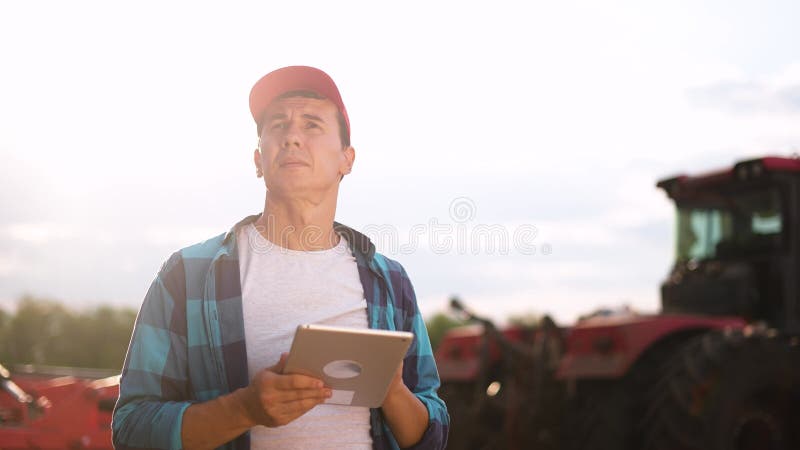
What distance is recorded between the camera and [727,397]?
5035 mm

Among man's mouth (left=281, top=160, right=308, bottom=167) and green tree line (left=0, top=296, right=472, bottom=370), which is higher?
man's mouth (left=281, top=160, right=308, bottom=167)

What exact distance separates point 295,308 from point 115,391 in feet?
11.3

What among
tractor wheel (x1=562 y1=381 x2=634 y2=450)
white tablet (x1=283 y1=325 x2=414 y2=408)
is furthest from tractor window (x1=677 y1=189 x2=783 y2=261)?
white tablet (x1=283 y1=325 x2=414 y2=408)

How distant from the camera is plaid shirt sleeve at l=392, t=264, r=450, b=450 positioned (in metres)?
2.05

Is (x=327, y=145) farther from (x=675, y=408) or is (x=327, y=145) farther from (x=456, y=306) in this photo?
(x=456, y=306)

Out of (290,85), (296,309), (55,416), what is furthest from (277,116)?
(55,416)

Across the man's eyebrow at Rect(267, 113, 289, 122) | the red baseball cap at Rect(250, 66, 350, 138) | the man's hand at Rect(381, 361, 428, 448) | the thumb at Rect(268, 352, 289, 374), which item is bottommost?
the man's hand at Rect(381, 361, 428, 448)

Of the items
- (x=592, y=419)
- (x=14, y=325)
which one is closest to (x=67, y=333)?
(x=14, y=325)

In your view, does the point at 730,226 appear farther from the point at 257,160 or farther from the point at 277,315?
the point at 277,315

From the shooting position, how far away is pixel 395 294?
210cm

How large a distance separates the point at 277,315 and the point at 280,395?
0.28m

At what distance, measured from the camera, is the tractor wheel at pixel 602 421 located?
5.20 metres

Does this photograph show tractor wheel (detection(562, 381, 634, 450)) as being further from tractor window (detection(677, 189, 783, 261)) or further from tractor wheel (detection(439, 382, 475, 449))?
tractor window (detection(677, 189, 783, 261))

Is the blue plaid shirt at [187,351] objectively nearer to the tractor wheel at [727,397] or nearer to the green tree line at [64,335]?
the tractor wheel at [727,397]
